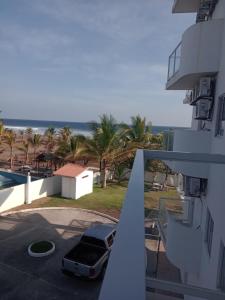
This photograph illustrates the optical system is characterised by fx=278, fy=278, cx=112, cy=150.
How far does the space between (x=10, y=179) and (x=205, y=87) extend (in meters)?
21.4

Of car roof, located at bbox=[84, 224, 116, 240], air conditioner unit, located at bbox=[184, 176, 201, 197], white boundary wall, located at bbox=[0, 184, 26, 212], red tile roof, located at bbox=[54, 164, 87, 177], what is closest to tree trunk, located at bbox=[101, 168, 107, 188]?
red tile roof, located at bbox=[54, 164, 87, 177]

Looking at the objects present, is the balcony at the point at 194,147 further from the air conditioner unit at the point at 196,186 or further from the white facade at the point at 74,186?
the white facade at the point at 74,186

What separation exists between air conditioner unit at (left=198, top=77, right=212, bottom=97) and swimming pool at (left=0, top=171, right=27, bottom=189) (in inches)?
790

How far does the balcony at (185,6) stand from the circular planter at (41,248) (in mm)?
11892

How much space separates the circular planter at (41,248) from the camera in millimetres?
12435

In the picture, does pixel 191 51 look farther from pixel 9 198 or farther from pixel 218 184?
pixel 9 198

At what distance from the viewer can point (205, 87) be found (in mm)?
7496

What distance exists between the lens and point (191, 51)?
7.54m

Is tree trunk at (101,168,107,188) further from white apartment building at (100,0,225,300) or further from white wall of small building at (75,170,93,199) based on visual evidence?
white apartment building at (100,0,225,300)

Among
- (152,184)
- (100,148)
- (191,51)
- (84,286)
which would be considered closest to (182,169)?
(191,51)

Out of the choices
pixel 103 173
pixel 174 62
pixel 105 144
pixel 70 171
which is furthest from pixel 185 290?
pixel 103 173

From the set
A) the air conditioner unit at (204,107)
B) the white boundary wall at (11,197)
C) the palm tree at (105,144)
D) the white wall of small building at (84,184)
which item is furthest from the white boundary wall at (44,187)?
the air conditioner unit at (204,107)

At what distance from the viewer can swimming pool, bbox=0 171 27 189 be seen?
2383cm

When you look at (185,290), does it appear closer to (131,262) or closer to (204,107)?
(131,262)
